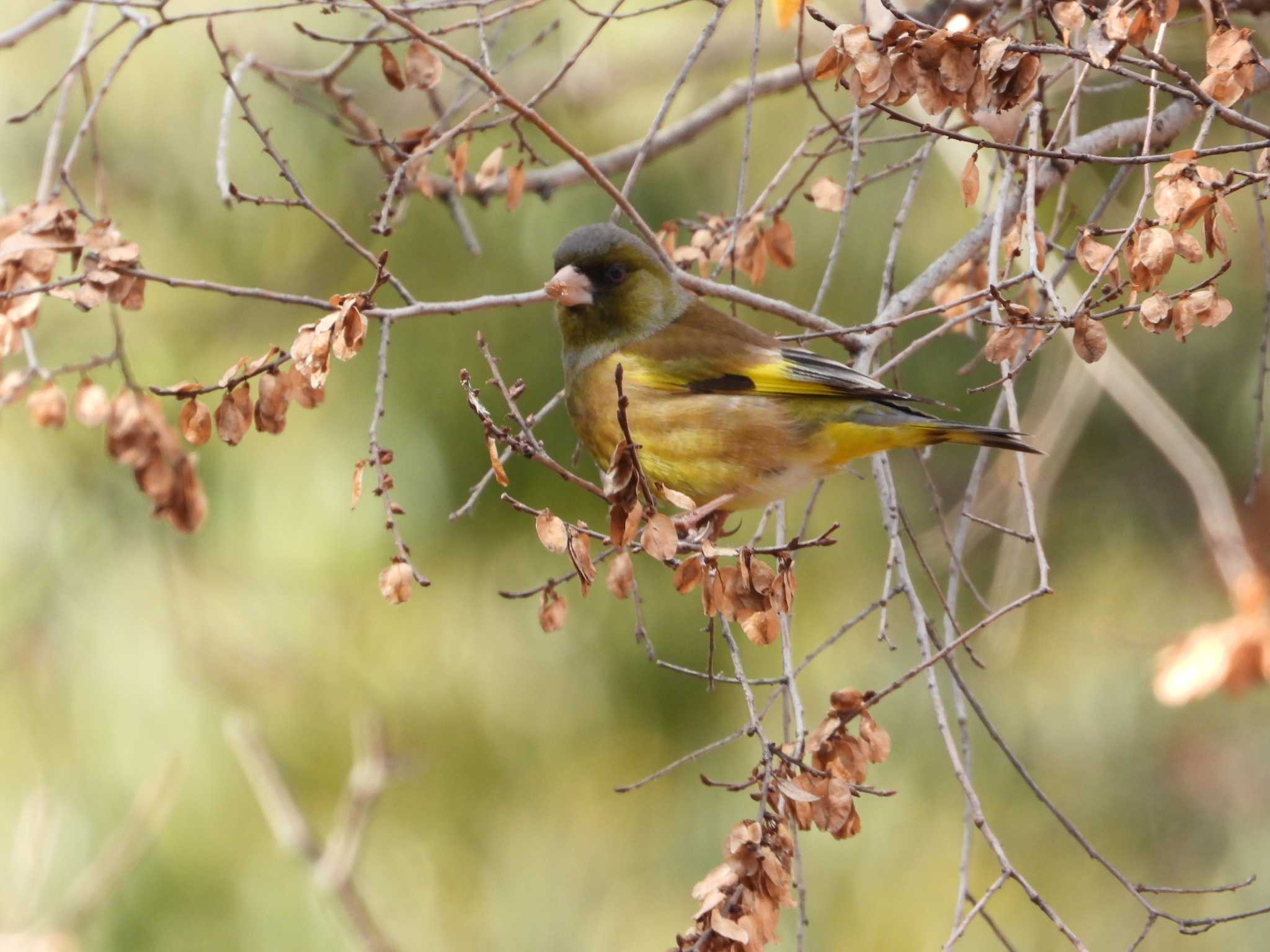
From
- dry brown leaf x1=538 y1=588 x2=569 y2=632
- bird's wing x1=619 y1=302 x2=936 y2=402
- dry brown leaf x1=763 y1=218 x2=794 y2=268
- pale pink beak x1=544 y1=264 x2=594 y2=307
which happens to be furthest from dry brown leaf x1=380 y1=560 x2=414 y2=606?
dry brown leaf x1=763 y1=218 x2=794 y2=268

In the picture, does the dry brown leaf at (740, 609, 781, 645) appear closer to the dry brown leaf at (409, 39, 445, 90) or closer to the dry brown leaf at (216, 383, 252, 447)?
the dry brown leaf at (216, 383, 252, 447)

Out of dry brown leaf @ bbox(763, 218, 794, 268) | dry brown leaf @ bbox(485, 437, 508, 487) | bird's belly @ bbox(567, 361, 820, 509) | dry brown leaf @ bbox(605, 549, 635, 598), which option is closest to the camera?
dry brown leaf @ bbox(485, 437, 508, 487)

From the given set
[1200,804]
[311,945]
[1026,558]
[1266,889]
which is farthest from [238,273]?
[1266,889]

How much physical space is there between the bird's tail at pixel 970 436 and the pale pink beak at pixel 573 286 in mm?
865

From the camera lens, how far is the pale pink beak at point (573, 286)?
3.25 metres

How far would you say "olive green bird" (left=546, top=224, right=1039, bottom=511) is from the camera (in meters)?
3.12

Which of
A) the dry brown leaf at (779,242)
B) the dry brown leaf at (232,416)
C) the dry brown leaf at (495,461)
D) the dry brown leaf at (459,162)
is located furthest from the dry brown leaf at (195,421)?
the dry brown leaf at (779,242)

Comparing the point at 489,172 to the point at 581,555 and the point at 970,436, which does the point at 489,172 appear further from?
the point at 581,555

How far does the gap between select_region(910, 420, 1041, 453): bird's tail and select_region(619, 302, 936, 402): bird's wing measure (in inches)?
7.2

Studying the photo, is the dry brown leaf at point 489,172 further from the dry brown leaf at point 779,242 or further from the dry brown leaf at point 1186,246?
the dry brown leaf at point 1186,246

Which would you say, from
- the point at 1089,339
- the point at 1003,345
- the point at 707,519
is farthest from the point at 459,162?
the point at 1089,339

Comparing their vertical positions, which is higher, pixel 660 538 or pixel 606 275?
pixel 606 275

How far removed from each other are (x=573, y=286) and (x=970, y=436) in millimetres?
1049

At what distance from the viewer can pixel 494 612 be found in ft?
15.2
